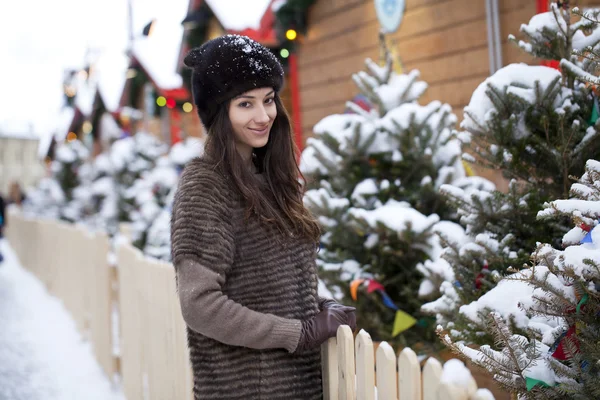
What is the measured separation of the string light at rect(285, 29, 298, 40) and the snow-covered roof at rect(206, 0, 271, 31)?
0.38 meters

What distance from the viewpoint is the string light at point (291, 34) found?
28.1ft

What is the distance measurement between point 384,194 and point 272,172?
1.89m

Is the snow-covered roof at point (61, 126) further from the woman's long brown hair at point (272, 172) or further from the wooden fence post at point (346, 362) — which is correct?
the wooden fence post at point (346, 362)

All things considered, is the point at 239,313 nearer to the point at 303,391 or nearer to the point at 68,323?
the point at 303,391

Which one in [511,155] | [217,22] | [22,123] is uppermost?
[22,123]

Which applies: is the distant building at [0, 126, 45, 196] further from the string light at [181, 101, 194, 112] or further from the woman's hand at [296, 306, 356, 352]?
the woman's hand at [296, 306, 356, 352]

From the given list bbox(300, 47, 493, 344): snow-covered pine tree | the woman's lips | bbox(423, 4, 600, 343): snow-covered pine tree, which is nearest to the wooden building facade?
bbox(300, 47, 493, 344): snow-covered pine tree

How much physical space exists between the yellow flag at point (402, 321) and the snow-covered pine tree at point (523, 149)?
103 centimetres

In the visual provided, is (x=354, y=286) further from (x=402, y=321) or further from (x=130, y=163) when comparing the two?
(x=130, y=163)

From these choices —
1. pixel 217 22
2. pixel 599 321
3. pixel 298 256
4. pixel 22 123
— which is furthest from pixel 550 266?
pixel 22 123

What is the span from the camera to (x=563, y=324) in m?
1.98

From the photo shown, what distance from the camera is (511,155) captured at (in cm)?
262

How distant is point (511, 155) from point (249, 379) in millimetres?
1297

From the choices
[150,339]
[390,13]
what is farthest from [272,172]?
[390,13]
